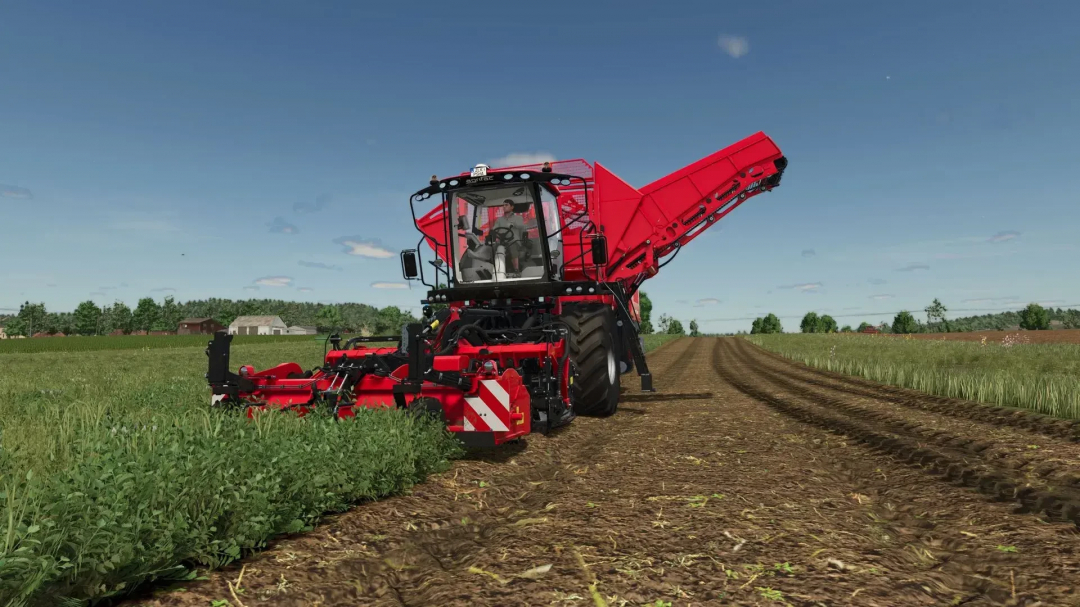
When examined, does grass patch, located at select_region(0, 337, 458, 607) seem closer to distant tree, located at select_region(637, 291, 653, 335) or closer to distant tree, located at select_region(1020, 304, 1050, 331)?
distant tree, located at select_region(637, 291, 653, 335)

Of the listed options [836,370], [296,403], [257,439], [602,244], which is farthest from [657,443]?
[836,370]

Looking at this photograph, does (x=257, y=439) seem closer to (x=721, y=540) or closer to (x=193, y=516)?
(x=193, y=516)

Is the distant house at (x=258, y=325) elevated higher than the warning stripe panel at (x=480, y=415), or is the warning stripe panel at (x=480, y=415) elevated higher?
the distant house at (x=258, y=325)

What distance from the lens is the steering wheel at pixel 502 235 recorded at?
8.52 m

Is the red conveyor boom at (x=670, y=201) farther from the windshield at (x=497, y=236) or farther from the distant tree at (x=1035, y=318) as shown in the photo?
the distant tree at (x=1035, y=318)

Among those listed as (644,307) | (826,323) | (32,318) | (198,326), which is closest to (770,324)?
(826,323)

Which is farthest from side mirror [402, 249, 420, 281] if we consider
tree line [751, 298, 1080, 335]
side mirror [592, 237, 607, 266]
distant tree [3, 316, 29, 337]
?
distant tree [3, 316, 29, 337]

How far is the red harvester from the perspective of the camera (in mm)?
5547

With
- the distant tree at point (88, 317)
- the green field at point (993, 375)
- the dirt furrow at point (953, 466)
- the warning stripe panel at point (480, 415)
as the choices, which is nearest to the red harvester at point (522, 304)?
the warning stripe panel at point (480, 415)

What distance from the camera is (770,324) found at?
112750 millimetres

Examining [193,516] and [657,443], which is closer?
[193,516]

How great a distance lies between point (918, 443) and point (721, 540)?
422 cm

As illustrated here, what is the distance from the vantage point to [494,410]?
17.8 ft

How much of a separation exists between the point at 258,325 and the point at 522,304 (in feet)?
400
